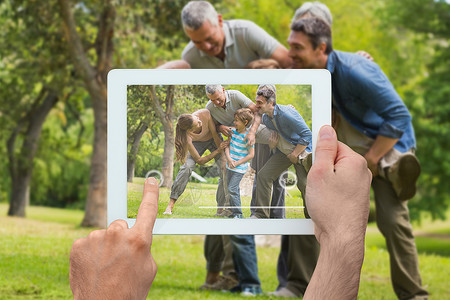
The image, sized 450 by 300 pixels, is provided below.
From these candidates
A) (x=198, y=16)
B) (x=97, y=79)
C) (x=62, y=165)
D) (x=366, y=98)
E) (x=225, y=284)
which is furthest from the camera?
(x=62, y=165)

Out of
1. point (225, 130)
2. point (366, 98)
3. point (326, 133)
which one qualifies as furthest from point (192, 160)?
point (366, 98)

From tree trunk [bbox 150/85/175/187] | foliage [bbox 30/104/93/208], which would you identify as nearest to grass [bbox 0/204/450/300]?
tree trunk [bbox 150/85/175/187]

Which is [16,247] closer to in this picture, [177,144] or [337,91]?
[337,91]

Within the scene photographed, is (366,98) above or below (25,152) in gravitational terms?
below

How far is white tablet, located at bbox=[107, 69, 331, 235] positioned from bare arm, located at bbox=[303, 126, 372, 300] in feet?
0.88

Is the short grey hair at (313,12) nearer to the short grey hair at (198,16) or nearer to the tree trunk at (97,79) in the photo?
the short grey hair at (198,16)

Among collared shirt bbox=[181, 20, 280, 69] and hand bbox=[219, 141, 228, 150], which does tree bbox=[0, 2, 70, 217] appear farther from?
hand bbox=[219, 141, 228, 150]

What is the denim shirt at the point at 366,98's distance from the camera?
10.1ft

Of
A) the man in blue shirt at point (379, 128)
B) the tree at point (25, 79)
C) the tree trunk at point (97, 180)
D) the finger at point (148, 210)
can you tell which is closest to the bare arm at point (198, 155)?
the finger at point (148, 210)

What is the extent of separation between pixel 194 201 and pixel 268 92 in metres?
0.36

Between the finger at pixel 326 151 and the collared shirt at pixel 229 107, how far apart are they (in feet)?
1.14

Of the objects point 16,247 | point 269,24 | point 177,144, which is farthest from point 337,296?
point 269,24

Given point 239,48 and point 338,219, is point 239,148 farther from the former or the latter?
point 239,48

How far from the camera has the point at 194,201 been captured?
60.4 inches
